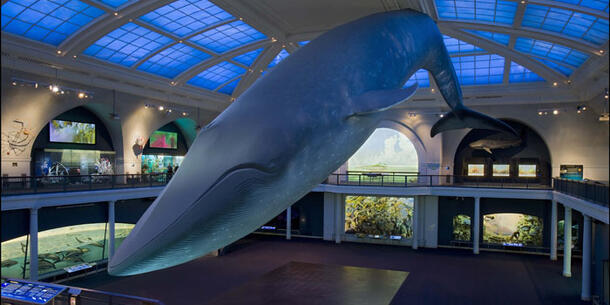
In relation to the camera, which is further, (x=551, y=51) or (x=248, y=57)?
(x=248, y=57)

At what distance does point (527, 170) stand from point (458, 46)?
40.8 ft

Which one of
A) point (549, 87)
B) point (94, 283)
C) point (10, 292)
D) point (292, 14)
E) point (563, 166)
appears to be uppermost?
point (292, 14)

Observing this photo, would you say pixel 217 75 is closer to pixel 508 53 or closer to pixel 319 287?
pixel 319 287

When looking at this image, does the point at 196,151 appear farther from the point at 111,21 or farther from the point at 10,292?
the point at 111,21

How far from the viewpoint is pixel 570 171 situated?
1050 inches

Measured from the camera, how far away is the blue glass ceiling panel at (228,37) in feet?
67.9

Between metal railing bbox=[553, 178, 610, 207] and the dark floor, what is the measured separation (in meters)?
4.16

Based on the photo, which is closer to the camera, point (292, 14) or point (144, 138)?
point (292, 14)

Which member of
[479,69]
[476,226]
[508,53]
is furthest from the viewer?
[479,69]

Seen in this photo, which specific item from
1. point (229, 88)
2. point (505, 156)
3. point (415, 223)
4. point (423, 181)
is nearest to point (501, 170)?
point (505, 156)

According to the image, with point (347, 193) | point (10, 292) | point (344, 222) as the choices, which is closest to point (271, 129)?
point (10, 292)

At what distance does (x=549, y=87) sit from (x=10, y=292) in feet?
93.6

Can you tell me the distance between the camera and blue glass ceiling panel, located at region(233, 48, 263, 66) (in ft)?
82.0

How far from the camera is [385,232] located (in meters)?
27.8
